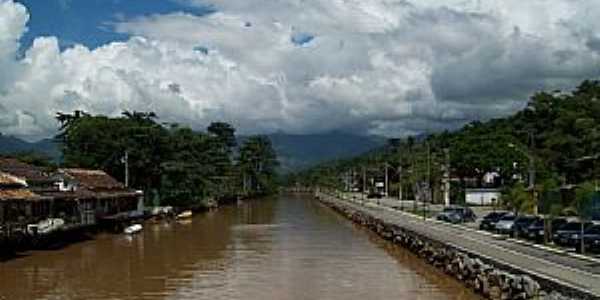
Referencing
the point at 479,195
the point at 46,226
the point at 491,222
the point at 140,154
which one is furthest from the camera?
the point at 479,195

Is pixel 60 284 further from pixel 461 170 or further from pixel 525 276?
pixel 461 170

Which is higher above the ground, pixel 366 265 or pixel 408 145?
pixel 408 145

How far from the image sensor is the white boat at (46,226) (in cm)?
5900

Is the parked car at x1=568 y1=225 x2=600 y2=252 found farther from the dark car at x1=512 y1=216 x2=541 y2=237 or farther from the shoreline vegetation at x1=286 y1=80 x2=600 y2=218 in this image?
the dark car at x1=512 y1=216 x2=541 y2=237

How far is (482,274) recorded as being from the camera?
3491cm

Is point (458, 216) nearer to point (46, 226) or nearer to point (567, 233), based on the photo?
point (567, 233)

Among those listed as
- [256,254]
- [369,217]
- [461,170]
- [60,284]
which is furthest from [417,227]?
[461,170]

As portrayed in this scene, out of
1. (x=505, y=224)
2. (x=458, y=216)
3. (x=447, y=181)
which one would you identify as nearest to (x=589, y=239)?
(x=505, y=224)

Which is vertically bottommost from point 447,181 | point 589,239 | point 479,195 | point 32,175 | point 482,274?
point 482,274

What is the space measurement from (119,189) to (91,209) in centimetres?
1319

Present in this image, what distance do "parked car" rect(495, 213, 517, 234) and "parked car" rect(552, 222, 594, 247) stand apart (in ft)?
26.1

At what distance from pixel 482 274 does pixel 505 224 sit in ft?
77.7

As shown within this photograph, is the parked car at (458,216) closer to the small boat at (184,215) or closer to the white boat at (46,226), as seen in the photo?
the white boat at (46,226)

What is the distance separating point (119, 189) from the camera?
9338 centimetres
